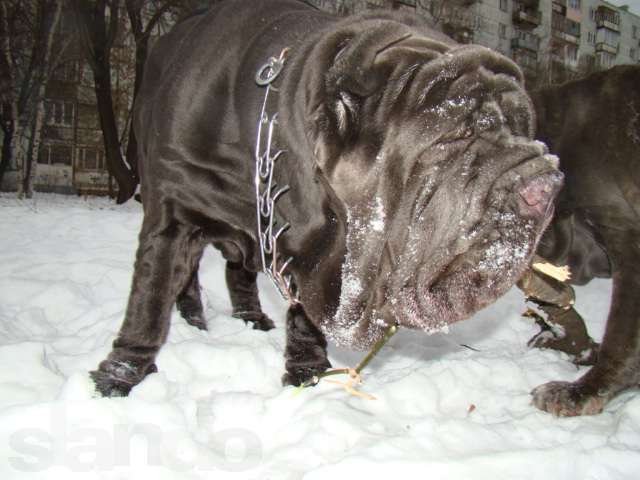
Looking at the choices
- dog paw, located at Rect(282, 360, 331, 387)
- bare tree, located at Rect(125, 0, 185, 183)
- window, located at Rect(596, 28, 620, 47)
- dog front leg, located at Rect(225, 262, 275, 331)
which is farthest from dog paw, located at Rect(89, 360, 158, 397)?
window, located at Rect(596, 28, 620, 47)

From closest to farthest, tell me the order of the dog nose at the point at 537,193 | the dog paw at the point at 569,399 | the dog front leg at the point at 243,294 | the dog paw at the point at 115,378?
the dog nose at the point at 537,193 < the dog paw at the point at 115,378 < the dog paw at the point at 569,399 < the dog front leg at the point at 243,294

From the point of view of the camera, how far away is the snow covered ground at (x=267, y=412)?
1684 millimetres

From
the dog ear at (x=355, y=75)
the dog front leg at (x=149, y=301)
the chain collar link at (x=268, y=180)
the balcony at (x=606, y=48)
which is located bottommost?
the dog front leg at (x=149, y=301)

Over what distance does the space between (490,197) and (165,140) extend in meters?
1.35

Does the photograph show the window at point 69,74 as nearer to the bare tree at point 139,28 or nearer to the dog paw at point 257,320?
the bare tree at point 139,28

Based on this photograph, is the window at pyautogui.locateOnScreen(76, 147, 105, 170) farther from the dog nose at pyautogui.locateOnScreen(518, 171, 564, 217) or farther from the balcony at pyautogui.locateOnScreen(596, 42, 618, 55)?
the balcony at pyautogui.locateOnScreen(596, 42, 618, 55)

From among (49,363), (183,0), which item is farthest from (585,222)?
(183,0)

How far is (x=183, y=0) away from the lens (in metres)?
12.5

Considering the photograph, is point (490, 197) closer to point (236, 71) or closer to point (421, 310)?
point (421, 310)

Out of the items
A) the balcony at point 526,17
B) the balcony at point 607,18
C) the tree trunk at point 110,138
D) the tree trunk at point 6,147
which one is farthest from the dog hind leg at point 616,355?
the balcony at point 607,18

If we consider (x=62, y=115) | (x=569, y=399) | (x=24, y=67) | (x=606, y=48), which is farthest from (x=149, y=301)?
(x=606, y=48)

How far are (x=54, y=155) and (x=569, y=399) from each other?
25.2m

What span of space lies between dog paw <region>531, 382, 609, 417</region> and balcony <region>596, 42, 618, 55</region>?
3577 cm

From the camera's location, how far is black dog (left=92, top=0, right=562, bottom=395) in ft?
4.87
